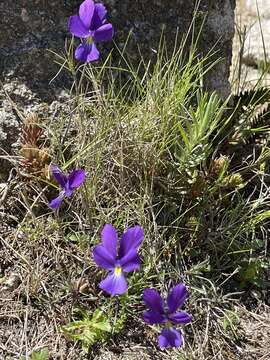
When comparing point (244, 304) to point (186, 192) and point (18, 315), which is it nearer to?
point (186, 192)

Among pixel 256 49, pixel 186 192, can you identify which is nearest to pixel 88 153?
pixel 186 192

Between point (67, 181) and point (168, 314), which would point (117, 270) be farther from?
point (67, 181)

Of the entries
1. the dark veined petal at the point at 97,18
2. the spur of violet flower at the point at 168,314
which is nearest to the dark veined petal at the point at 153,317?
the spur of violet flower at the point at 168,314

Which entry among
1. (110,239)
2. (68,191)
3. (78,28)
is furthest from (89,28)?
(110,239)

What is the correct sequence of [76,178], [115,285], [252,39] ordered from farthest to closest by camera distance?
[252,39] → [76,178] → [115,285]

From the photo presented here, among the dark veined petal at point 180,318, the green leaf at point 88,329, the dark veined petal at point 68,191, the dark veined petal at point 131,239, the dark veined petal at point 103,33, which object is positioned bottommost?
the green leaf at point 88,329

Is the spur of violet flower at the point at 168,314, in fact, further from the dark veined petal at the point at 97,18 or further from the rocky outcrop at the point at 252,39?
the rocky outcrop at the point at 252,39
